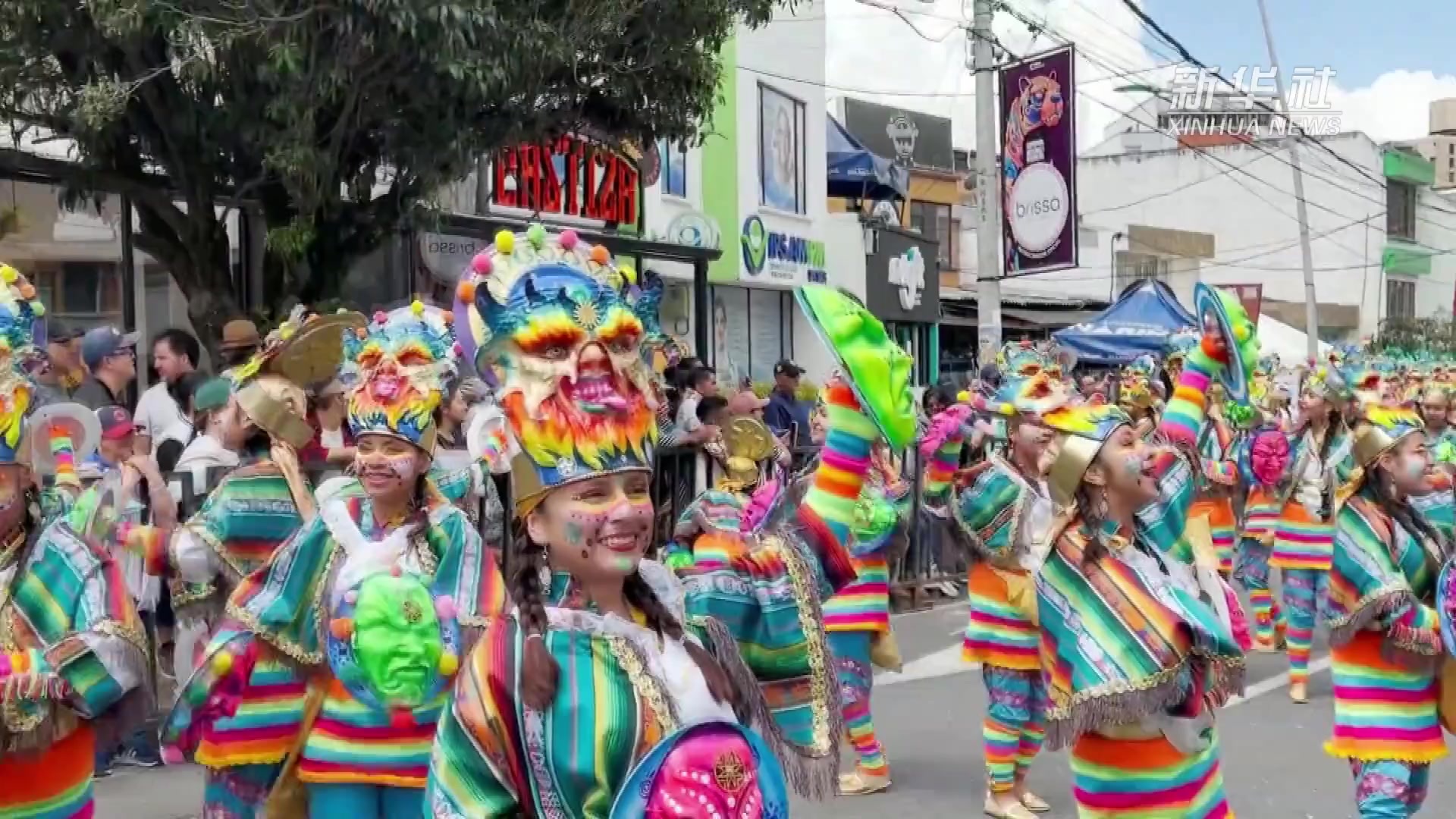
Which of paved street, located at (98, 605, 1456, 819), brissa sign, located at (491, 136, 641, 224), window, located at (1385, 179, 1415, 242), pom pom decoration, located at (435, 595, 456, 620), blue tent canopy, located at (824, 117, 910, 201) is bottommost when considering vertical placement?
paved street, located at (98, 605, 1456, 819)

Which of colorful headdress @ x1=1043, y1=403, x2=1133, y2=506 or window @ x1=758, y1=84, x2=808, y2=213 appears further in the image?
window @ x1=758, y1=84, x2=808, y2=213

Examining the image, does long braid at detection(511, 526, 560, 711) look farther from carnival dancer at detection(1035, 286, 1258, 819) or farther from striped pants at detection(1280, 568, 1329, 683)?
striped pants at detection(1280, 568, 1329, 683)

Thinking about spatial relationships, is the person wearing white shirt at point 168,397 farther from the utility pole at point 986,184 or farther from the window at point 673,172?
the window at point 673,172

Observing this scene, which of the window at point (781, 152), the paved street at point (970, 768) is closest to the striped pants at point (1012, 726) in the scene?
the paved street at point (970, 768)

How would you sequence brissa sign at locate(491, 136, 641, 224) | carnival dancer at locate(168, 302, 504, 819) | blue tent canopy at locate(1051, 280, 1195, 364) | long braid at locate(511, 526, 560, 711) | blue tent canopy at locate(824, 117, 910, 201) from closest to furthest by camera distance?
long braid at locate(511, 526, 560, 711) < carnival dancer at locate(168, 302, 504, 819) < brissa sign at locate(491, 136, 641, 224) < blue tent canopy at locate(1051, 280, 1195, 364) < blue tent canopy at locate(824, 117, 910, 201)

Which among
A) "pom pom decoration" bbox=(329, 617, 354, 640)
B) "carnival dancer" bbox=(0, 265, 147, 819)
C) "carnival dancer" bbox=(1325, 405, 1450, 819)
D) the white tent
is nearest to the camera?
"pom pom decoration" bbox=(329, 617, 354, 640)

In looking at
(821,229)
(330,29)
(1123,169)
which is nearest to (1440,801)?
(330,29)

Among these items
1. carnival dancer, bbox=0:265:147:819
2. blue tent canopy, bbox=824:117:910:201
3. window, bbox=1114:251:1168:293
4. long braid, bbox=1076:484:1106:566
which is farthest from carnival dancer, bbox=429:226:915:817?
window, bbox=1114:251:1168:293

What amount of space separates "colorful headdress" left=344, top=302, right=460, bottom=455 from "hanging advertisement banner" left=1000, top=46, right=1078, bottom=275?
40.6 ft

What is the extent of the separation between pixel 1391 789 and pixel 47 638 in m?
4.34

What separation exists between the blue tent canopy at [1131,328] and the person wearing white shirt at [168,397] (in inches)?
485

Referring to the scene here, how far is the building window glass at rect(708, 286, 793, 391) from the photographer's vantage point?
20141 millimetres

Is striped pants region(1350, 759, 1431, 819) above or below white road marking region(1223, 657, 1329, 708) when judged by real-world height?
above

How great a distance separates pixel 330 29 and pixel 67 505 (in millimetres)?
5144
